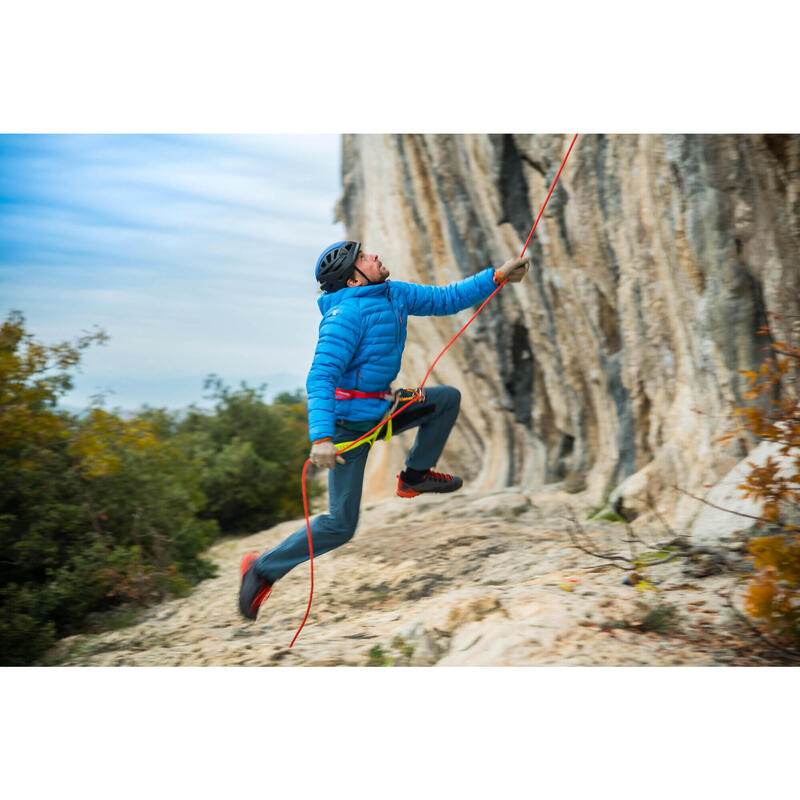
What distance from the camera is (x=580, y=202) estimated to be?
664 cm

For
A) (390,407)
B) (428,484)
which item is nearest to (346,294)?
(390,407)

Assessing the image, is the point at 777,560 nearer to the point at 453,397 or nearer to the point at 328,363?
the point at 453,397

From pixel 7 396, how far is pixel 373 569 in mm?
2957

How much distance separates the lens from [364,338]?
3.38m

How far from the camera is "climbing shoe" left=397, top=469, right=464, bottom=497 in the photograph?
3801 mm

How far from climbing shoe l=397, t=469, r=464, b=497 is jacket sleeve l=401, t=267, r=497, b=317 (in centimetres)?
87

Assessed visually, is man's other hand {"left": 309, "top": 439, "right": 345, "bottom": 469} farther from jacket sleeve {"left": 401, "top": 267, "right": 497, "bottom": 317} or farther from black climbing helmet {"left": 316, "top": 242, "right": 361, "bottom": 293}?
jacket sleeve {"left": 401, "top": 267, "right": 497, "bottom": 317}

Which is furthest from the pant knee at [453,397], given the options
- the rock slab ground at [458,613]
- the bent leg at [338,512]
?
the rock slab ground at [458,613]

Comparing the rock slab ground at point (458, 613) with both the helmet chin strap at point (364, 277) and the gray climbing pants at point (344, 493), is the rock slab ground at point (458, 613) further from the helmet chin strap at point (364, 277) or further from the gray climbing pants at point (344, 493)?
the helmet chin strap at point (364, 277)

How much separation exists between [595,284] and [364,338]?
4113mm

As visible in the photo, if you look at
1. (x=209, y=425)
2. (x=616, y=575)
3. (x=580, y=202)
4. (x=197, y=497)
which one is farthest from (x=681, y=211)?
(x=209, y=425)

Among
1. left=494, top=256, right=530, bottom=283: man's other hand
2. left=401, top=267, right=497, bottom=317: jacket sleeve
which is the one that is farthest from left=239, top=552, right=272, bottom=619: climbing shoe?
→ left=494, top=256, right=530, bottom=283: man's other hand

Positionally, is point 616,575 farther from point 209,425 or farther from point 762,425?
point 209,425

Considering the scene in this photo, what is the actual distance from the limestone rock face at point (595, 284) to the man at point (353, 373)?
2170 mm
